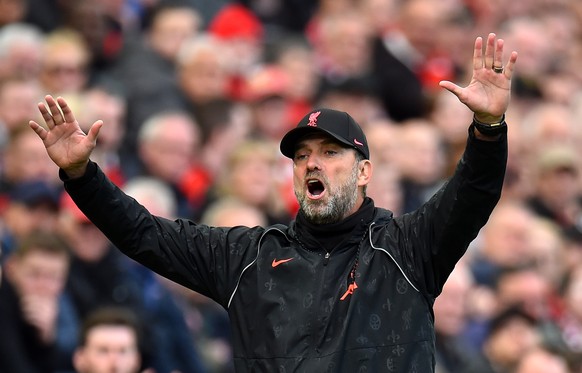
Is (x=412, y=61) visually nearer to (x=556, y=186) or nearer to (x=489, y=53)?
(x=556, y=186)

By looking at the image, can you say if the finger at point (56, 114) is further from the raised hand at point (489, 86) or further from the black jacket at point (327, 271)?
the raised hand at point (489, 86)

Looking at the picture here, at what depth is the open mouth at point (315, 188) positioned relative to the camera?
6.30 metres

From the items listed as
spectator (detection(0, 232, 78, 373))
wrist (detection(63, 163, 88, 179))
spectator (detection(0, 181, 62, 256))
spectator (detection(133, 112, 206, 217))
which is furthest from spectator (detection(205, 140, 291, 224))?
wrist (detection(63, 163, 88, 179))

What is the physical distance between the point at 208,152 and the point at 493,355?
107 inches

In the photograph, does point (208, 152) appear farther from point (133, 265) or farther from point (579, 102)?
point (579, 102)

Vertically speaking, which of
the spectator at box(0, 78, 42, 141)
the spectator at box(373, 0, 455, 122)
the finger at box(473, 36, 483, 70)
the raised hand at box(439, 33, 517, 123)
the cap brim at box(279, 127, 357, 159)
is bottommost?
the cap brim at box(279, 127, 357, 159)

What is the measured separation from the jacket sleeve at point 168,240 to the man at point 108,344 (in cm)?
168

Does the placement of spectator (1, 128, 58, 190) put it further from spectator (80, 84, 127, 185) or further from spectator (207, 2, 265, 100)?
spectator (207, 2, 265, 100)

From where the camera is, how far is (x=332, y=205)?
627cm

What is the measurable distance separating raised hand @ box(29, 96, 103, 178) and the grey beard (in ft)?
2.95

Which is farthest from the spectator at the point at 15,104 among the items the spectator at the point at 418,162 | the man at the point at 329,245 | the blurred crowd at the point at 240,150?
the man at the point at 329,245

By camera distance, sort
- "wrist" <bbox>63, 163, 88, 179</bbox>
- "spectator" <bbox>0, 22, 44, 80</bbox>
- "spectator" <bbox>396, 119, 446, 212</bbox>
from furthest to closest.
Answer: "spectator" <bbox>396, 119, 446, 212</bbox>, "spectator" <bbox>0, 22, 44, 80</bbox>, "wrist" <bbox>63, 163, 88, 179</bbox>

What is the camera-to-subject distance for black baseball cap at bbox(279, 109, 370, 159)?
248 inches

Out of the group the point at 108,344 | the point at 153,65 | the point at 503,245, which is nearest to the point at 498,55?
the point at 108,344
